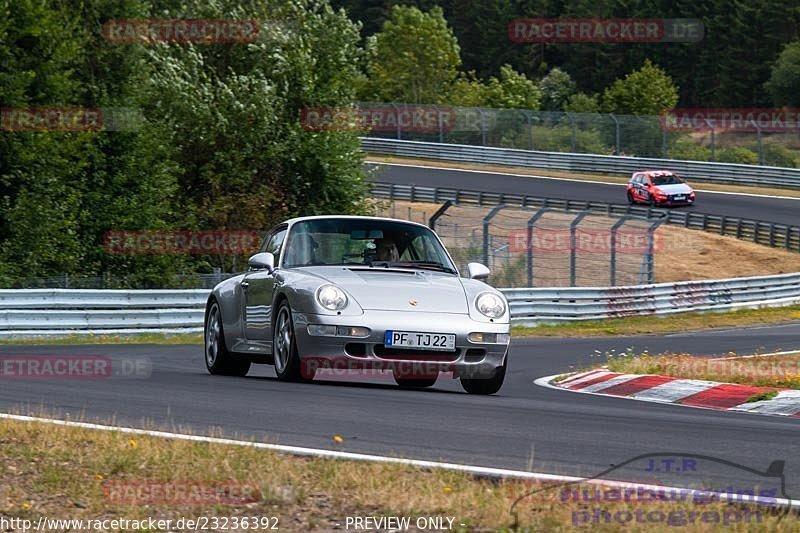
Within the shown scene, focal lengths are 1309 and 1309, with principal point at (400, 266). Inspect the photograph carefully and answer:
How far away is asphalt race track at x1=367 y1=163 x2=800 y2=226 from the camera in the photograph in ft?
166

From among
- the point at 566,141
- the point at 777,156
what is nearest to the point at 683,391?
the point at 566,141

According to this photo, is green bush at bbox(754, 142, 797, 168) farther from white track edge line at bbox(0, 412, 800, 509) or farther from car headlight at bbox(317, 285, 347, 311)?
white track edge line at bbox(0, 412, 800, 509)

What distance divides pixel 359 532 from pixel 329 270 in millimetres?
5958

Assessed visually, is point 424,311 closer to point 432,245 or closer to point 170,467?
point 432,245

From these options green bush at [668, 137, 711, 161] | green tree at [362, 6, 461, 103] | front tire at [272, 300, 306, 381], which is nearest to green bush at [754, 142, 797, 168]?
green bush at [668, 137, 711, 161]

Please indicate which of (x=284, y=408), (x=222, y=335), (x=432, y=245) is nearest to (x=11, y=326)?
(x=222, y=335)

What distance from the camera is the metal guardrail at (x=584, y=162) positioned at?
58150 mm

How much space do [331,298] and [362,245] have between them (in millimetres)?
1231

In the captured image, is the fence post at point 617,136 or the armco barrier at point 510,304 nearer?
Result: the armco barrier at point 510,304

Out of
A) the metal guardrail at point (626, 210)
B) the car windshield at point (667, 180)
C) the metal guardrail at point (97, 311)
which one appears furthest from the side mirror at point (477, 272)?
the car windshield at point (667, 180)

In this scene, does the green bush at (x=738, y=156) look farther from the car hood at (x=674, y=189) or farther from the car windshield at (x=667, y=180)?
the car hood at (x=674, y=189)

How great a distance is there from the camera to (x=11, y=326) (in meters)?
20.0

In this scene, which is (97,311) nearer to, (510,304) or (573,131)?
(510,304)

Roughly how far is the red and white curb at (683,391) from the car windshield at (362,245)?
216cm
